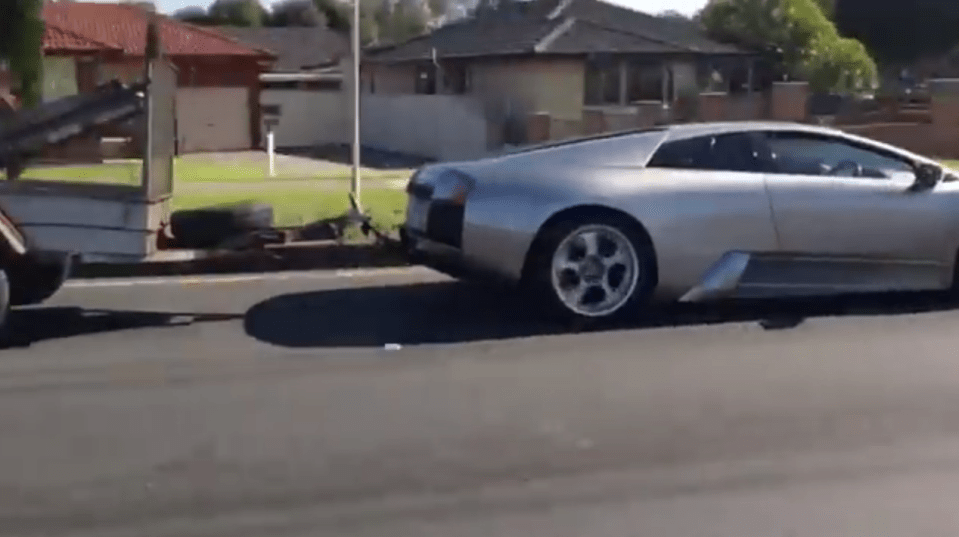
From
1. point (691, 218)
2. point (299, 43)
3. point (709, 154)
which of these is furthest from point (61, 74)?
point (691, 218)

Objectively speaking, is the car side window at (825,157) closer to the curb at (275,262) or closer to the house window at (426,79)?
the curb at (275,262)

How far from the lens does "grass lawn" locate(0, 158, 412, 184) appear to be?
966cm

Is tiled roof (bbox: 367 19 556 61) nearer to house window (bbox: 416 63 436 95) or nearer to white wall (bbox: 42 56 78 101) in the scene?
house window (bbox: 416 63 436 95)

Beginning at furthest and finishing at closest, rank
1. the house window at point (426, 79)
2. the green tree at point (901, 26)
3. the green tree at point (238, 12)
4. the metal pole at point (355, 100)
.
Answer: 1. the green tree at point (238, 12)
2. the green tree at point (901, 26)
3. the house window at point (426, 79)
4. the metal pole at point (355, 100)

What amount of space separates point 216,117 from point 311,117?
414cm

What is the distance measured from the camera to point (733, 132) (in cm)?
1018

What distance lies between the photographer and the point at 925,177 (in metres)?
10.2

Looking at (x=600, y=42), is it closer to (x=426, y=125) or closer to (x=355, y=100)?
(x=426, y=125)

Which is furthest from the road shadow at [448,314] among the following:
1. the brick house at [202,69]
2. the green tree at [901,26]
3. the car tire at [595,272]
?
the green tree at [901,26]

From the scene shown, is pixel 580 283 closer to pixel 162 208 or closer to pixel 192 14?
pixel 162 208

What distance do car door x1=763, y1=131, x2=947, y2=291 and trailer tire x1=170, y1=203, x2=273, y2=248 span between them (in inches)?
146

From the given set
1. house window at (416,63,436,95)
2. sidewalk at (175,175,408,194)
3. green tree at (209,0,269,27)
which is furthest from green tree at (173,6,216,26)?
sidewalk at (175,175,408,194)

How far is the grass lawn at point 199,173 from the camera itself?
9.66 m

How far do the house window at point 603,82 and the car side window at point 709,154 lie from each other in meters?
31.2
